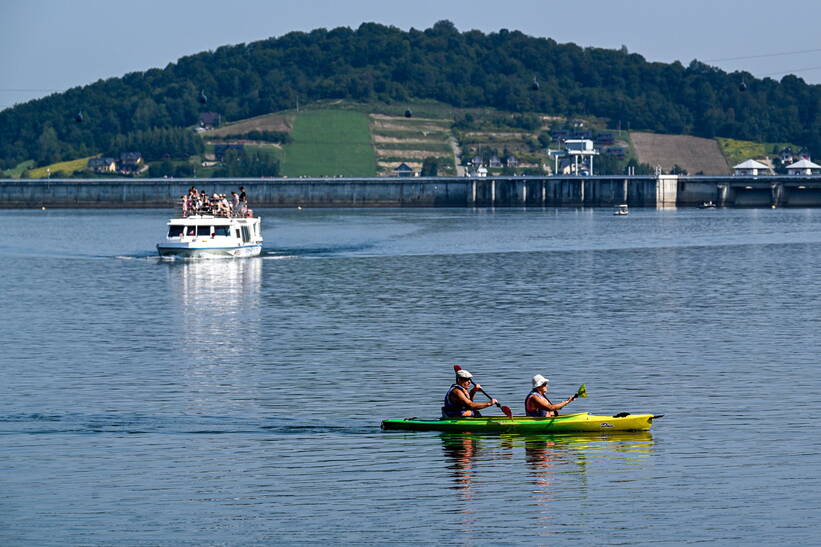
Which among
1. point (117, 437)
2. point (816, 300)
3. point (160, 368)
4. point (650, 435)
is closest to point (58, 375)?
point (160, 368)

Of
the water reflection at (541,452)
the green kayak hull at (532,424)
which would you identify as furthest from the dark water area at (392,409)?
the green kayak hull at (532,424)

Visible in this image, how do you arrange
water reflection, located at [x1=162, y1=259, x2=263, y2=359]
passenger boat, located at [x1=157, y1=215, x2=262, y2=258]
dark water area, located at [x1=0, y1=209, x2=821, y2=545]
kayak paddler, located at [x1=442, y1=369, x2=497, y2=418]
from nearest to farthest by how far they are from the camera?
dark water area, located at [x1=0, y1=209, x2=821, y2=545], kayak paddler, located at [x1=442, y1=369, x2=497, y2=418], water reflection, located at [x1=162, y1=259, x2=263, y2=359], passenger boat, located at [x1=157, y1=215, x2=262, y2=258]

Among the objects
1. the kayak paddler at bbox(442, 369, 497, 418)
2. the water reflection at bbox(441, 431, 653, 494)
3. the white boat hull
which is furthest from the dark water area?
the white boat hull

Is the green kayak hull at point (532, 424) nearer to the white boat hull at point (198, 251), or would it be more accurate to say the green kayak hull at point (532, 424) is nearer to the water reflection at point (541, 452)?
the water reflection at point (541, 452)

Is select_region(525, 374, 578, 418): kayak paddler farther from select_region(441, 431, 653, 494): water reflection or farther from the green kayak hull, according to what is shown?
select_region(441, 431, 653, 494): water reflection

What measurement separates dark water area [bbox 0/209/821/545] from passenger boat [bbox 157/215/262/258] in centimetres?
1414

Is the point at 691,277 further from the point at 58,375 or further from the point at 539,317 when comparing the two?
the point at 58,375

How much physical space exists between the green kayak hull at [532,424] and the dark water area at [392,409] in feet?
1.02

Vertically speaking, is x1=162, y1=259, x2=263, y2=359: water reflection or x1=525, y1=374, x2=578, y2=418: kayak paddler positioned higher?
x1=525, y1=374, x2=578, y2=418: kayak paddler

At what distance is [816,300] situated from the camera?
77625 mm

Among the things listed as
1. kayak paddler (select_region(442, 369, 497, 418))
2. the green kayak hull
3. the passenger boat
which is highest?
the passenger boat

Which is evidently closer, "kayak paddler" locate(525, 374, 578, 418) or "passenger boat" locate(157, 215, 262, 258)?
"kayak paddler" locate(525, 374, 578, 418)

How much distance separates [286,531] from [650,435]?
1312 centimetres

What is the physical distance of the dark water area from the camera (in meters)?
29.2
